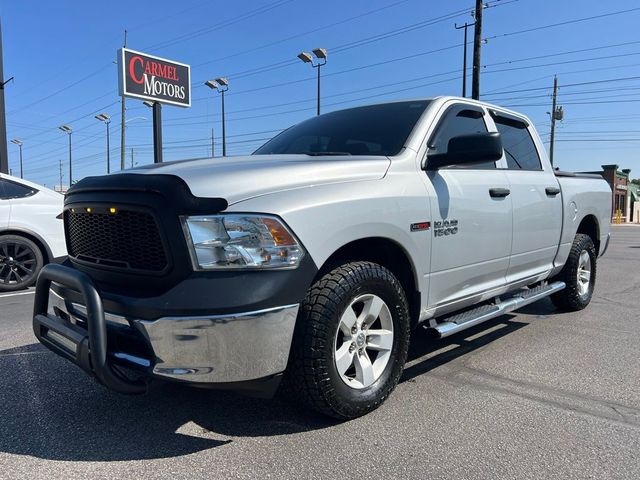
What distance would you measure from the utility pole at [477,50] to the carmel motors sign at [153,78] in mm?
10517

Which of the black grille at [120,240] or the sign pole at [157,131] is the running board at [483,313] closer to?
the black grille at [120,240]

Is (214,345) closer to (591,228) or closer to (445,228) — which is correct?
(445,228)

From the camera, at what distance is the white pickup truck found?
241 cm

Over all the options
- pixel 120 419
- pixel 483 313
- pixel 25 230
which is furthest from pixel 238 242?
pixel 25 230

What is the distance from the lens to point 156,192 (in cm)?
250

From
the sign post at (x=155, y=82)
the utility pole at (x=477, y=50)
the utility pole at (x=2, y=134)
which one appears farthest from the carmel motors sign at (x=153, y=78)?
the utility pole at (x=477, y=50)

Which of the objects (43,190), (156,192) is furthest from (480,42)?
(156,192)

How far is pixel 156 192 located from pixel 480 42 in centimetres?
1961

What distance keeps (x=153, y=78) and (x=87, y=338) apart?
1821 cm


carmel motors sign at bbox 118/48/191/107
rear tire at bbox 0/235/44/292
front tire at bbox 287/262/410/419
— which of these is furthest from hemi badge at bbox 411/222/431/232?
carmel motors sign at bbox 118/48/191/107

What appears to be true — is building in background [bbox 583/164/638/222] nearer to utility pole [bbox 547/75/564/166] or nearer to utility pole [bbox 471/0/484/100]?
utility pole [bbox 547/75/564/166]

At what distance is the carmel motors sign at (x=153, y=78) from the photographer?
18031 millimetres

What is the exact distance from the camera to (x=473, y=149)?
330cm

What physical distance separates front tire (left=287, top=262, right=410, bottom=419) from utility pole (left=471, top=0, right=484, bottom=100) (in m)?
18.0
